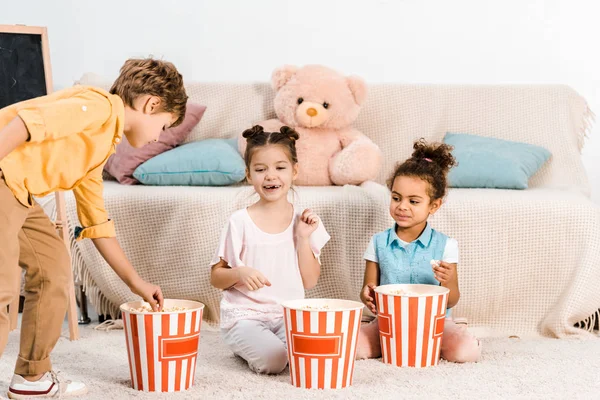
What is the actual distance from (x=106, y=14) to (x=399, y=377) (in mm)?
2030

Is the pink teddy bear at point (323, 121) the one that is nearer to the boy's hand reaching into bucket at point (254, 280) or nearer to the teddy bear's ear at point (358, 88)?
the teddy bear's ear at point (358, 88)

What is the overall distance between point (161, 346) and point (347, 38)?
180 cm

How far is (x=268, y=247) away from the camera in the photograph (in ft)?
6.15

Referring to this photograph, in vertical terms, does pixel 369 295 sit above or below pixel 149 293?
below

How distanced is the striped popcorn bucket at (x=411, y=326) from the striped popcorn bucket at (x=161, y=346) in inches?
17.0

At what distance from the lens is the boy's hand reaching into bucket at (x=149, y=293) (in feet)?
4.99

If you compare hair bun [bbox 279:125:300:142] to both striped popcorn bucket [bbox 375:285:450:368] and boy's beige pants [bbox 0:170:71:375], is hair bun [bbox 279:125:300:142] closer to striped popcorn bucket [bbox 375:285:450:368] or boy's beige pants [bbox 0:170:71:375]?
striped popcorn bucket [bbox 375:285:450:368]

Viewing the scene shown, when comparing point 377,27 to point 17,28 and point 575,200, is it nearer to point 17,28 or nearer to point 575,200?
point 575,200

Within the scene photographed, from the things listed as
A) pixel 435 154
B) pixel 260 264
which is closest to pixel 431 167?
pixel 435 154

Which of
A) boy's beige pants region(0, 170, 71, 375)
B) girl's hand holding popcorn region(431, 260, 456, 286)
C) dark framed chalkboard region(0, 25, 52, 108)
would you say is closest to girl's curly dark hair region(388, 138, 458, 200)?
girl's hand holding popcorn region(431, 260, 456, 286)

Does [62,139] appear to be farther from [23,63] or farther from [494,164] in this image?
[494,164]


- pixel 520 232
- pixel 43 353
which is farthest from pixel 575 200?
pixel 43 353

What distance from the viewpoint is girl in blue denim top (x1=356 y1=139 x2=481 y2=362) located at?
74.2 inches

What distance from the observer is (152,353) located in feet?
4.96
